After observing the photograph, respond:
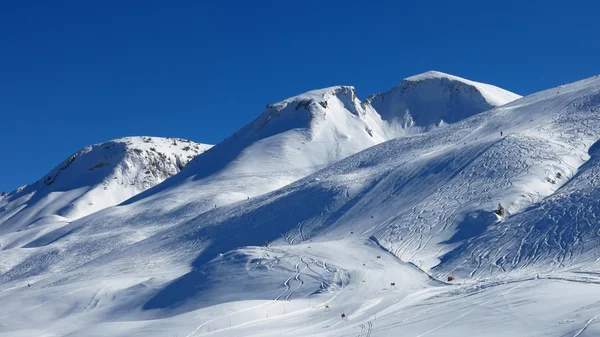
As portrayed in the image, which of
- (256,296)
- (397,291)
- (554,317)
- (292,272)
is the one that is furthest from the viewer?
(292,272)

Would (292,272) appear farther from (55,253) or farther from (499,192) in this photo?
(55,253)

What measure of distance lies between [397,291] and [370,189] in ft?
83.1

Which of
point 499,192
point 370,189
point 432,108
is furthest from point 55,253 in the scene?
point 432,108

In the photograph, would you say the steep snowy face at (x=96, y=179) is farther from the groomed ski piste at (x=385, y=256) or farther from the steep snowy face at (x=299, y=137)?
the groomed ski piste at (x=385, y=256)

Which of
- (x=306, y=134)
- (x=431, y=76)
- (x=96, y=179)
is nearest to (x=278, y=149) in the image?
(x=306, y=134)

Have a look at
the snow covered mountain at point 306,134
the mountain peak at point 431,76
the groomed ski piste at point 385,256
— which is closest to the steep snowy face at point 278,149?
the snow covered mountain at point 306,134

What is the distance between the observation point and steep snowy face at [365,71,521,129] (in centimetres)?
12300

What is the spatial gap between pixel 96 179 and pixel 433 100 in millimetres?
64558

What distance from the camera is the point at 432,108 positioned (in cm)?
12794

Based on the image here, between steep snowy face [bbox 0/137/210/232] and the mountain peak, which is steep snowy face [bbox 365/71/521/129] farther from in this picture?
steep snowy face [bbox 0/137/210/232]

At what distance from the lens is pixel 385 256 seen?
40375mm

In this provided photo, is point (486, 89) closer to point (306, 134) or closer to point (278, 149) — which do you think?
point (306, 134)

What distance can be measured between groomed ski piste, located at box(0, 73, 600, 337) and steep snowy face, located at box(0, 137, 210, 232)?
161 ft

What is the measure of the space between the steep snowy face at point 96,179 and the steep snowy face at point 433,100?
45.3 m
